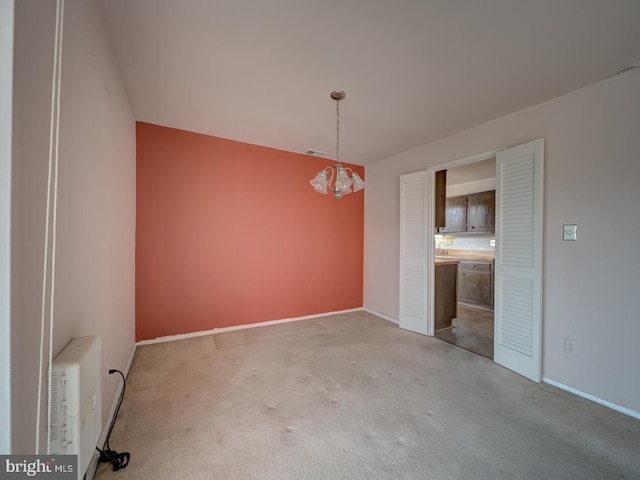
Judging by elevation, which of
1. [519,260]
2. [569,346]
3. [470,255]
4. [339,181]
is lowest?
[569,346]

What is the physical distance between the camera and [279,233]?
13.1 ft

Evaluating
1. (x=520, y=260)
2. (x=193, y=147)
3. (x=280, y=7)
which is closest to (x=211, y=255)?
(x=193, y=147)

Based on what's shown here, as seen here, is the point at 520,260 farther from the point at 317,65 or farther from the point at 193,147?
the point at 193,147

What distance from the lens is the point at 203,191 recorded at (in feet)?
11.2

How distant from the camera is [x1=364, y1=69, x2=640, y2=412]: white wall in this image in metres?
2.01

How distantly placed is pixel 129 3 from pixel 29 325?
5.91 feet

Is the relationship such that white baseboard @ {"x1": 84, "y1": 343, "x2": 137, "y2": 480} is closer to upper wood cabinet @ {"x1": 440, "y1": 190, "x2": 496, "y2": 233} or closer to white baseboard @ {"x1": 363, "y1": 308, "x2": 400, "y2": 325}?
white baseboard @ {"x1": 363, "y1": 308, "x2": 400, "y2": 325}

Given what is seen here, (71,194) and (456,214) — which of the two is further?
(456,214)

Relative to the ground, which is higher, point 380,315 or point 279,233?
point 279,233

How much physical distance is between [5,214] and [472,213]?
20.3ft

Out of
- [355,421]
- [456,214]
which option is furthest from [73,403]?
[456,214]

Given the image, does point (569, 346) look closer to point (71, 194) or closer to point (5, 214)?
point (5, 214)

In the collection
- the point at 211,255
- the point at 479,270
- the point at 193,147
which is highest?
the point at 193,147

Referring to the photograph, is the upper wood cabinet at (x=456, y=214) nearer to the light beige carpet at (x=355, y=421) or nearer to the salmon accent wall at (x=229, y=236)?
the salmon accent wall at (x=229, y=236)
